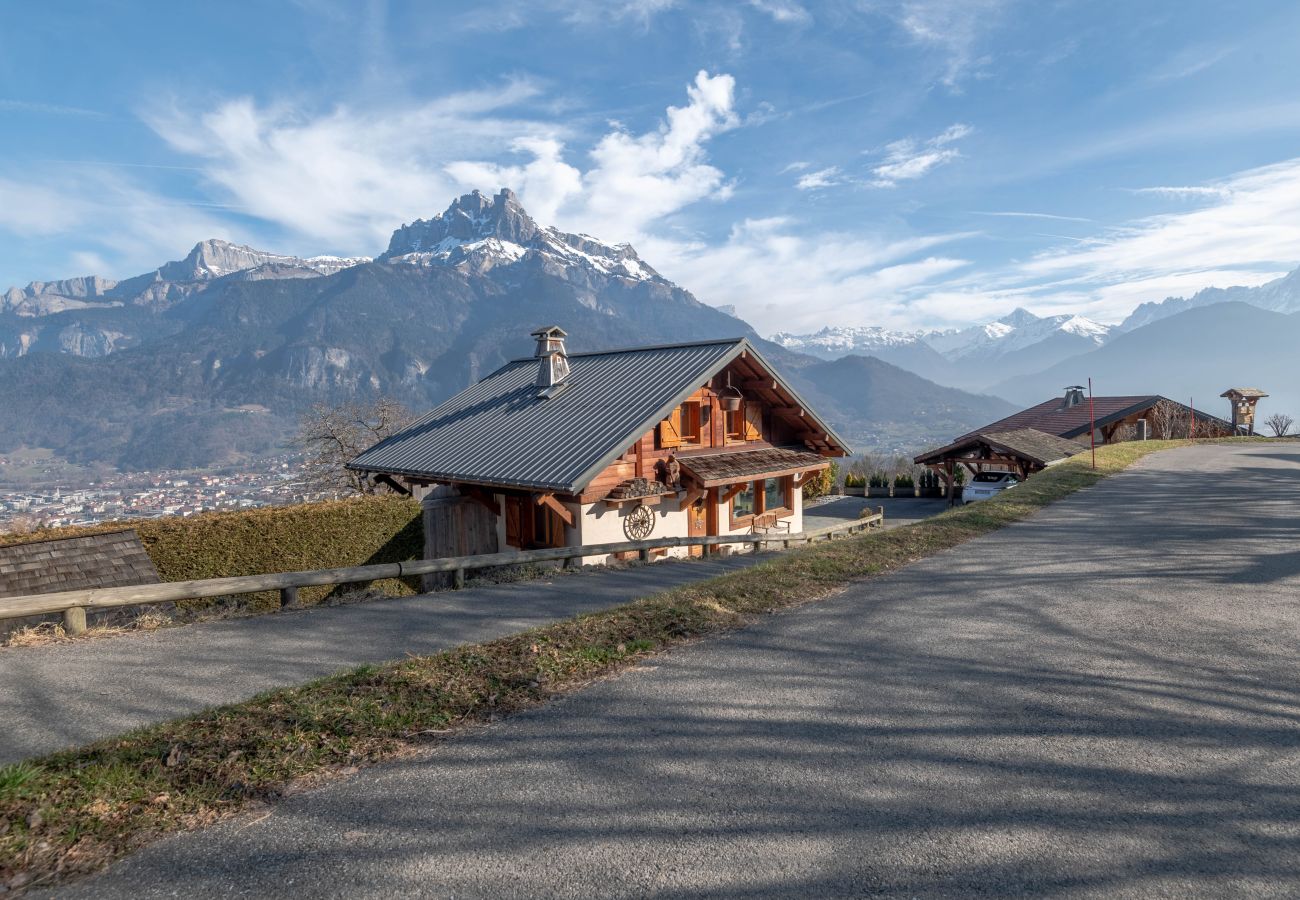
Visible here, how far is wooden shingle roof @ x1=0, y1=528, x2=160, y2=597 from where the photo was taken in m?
10.4

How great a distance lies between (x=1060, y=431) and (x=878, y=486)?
1390cm

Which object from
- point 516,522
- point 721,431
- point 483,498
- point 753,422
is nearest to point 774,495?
point 753,422

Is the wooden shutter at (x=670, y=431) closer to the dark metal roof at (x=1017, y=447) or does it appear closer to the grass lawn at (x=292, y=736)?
the grass lawn at (x=292, y=736)

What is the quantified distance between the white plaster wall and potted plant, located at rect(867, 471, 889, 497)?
85.8 feet

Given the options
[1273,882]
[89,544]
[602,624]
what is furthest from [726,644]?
[89,544]

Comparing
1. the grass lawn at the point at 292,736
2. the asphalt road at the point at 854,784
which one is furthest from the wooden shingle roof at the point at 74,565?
the asphalt road at the point at 854,784

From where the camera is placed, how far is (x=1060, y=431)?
4728 centimetres

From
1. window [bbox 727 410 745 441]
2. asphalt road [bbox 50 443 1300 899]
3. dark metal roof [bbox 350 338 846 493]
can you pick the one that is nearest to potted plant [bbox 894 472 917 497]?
dark metal roof [bbox 350 338 846 493]

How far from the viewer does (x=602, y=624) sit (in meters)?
7.39

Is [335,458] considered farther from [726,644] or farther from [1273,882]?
[1273,882]

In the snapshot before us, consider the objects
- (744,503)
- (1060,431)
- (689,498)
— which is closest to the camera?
(689,498)

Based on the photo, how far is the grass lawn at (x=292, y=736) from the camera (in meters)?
3.73

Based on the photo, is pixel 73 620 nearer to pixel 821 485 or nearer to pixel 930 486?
pixel 821 485

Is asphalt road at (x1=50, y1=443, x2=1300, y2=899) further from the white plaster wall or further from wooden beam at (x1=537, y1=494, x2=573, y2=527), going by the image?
the white plaster wall
